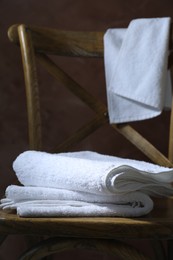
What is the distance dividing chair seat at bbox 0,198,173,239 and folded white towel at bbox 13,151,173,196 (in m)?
0.05

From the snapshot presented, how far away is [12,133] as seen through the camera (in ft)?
4.39

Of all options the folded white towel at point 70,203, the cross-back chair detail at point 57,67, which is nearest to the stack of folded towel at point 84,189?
the folded white towel at point 70,203

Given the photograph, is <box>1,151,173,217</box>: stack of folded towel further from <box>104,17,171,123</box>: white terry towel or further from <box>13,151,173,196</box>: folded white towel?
<box>104,17,171,123</box>: white terry towel

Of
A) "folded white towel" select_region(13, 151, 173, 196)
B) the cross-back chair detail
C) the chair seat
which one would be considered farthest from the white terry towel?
the chair seat

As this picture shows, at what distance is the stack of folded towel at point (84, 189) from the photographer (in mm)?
567

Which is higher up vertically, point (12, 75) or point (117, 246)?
point (12, 75)

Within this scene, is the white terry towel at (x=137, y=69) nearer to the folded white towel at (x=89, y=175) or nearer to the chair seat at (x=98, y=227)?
the folded white towel at (x=89, y=175)

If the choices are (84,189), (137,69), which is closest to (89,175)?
(84,189)

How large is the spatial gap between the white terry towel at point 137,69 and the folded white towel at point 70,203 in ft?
1.45

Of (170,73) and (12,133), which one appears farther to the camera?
(12,133)

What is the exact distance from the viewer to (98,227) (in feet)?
1.73

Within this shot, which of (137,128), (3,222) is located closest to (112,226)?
(3,222)

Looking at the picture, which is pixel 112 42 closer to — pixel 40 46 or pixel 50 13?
pixel 40 46

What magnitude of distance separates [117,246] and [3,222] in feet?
0.51
